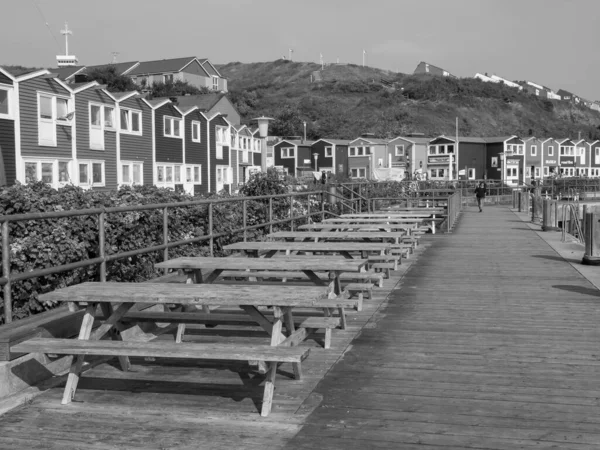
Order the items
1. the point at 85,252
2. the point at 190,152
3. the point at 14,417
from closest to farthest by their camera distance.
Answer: the point at 14,417 → the point at 85,252 → the point at 190,152

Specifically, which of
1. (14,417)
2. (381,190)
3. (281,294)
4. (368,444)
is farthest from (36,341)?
(381,190)

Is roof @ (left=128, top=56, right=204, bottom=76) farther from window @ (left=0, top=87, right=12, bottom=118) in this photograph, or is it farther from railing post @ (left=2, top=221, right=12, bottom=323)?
railing post @ (left=2, top=221, right=12, bottom=323)

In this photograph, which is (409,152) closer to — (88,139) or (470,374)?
(88,139)

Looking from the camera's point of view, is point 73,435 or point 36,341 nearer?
point 73,435

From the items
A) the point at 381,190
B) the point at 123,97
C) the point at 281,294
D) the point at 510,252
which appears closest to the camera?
the point at 281,294

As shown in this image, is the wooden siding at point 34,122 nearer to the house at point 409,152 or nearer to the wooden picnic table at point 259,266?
the wooden picnic table at point 259,266

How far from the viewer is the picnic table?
16.6 feet

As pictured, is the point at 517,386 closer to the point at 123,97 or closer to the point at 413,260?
the point at 413,260

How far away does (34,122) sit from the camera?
3281 cm

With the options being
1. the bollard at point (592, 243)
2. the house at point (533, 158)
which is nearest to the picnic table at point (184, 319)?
the bollard at point (592, 243)

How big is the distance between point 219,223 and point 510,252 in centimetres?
703

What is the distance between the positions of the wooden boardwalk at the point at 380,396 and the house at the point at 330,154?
81.6m

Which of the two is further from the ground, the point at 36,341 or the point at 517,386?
the point at 36,341

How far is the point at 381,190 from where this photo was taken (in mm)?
31094
